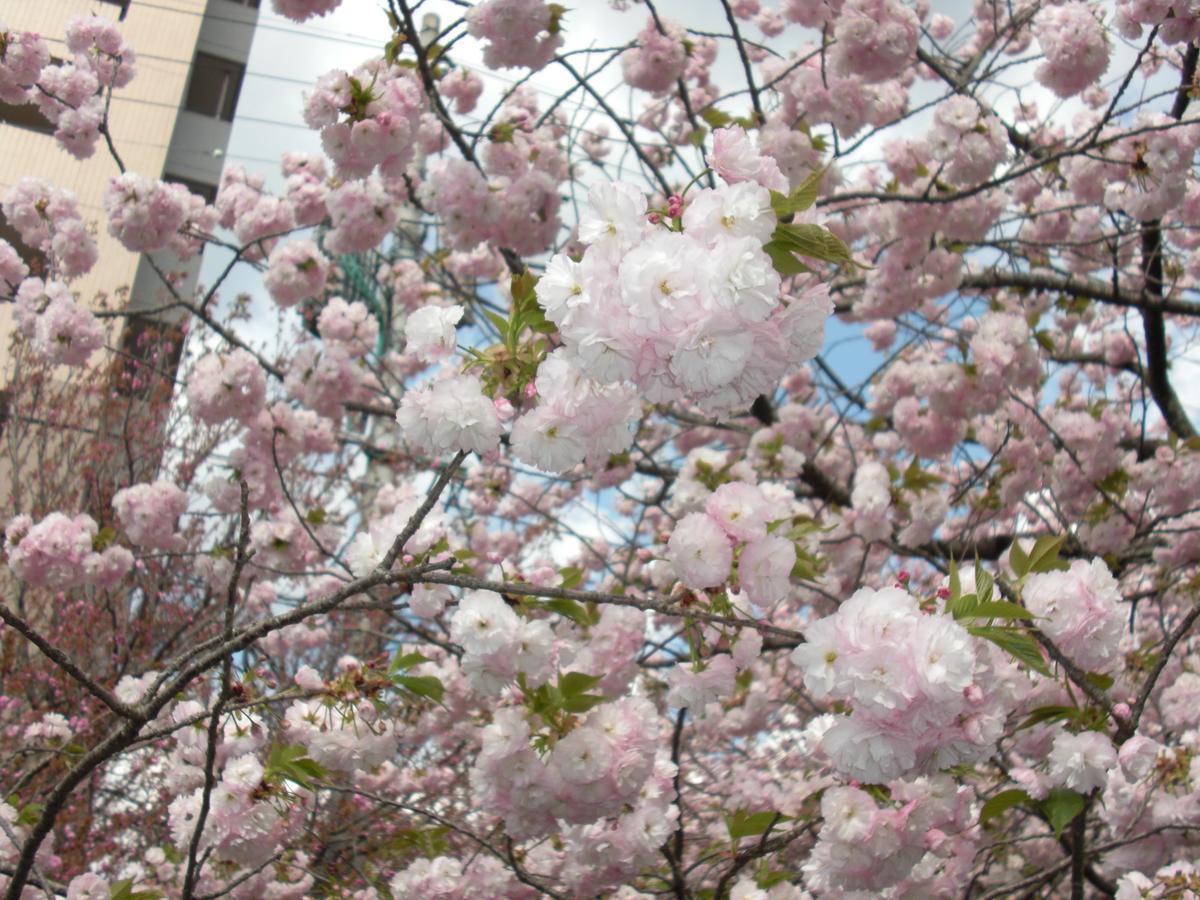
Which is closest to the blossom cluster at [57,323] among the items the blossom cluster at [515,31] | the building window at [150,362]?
the blossom cluster at [515,31]

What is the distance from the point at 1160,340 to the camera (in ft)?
15.0

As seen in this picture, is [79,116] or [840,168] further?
[79,116]

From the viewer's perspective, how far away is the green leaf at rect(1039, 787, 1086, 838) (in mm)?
1682

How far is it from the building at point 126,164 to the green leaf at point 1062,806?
6730 mm

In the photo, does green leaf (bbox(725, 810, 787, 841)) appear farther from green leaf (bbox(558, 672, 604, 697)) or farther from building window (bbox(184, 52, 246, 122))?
building window (bbox(184, 52, 246, 122))

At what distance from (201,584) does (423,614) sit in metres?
5.25

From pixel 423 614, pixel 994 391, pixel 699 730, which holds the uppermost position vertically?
pixel 994 391

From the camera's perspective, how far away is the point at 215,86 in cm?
1458

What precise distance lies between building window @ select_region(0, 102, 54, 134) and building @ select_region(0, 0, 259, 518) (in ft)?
0.06

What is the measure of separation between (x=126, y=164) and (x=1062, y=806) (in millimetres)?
13761

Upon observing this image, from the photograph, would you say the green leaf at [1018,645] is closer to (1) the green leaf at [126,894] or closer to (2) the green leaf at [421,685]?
(2) the green leaf at [421,685]

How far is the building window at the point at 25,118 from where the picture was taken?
10.9 metres

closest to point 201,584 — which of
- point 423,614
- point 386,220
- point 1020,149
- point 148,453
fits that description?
point 148,453

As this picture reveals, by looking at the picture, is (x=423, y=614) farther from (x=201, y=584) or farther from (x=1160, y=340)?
(x=201, y=584)
